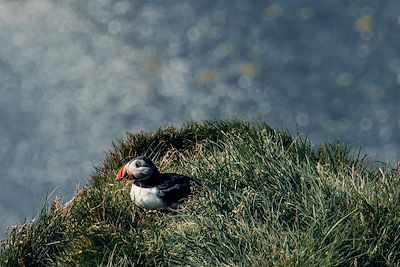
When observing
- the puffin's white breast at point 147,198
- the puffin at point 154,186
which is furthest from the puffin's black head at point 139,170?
the puffin's white breast at point 147,198

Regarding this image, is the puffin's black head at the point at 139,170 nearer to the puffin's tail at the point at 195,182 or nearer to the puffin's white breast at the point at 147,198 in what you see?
the puffin's white breast at the point at 147,198

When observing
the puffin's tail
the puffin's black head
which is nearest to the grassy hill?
the puffin's tail

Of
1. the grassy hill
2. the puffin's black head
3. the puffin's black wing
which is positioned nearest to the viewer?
the grassy hill

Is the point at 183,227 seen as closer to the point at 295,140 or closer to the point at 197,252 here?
the point at 197,252

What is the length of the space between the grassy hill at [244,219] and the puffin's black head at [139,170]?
1.34ft

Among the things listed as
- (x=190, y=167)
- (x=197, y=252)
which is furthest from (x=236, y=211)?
(x=190, y=167)

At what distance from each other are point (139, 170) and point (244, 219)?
178 centimetres

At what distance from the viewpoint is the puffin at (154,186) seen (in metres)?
11.0

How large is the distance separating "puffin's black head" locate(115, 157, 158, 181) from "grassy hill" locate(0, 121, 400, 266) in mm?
409

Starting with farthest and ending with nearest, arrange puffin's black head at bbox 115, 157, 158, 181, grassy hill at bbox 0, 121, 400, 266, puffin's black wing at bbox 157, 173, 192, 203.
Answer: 1. puffin's black head at bbox 115, 157, 158, 181
2. puffin's black wing at bbox 157, 173, 192, 203
3. grassy hill at bbox 0, 121, 400, 266

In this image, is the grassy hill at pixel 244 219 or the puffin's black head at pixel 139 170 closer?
the grassy hill at pixel 244 219

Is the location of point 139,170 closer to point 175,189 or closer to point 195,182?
point 175,189

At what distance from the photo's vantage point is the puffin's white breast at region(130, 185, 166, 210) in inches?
436

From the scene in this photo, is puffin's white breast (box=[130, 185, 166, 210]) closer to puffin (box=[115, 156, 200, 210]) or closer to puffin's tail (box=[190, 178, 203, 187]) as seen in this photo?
puffin (box=[115, 156, 200, 210])
